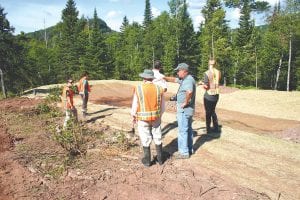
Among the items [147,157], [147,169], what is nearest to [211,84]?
[147,157]

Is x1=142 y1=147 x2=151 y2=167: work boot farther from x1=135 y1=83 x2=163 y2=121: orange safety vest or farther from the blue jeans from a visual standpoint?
the blue jeans

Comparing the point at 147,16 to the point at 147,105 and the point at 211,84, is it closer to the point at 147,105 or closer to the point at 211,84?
the point at 211,84

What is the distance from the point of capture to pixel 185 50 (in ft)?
166

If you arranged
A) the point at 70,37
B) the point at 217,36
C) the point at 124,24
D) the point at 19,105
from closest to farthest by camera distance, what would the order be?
the point at 19,105
the point at 217,36
the point at 70,37
the point at 124,24

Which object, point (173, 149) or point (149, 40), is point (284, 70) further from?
point (173, 149)

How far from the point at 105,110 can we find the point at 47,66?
51.9 m

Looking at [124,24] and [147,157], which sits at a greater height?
[124,24]

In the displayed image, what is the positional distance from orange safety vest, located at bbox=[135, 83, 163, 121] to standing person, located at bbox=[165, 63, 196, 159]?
0.79 meters

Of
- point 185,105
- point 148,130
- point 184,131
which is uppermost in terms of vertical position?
point 185,105

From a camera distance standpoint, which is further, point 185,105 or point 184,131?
point 184,131

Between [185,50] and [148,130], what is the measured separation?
43.5m

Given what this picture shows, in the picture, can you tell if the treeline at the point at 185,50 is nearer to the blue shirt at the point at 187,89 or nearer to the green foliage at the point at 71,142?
the green foliage at the point at 71,142

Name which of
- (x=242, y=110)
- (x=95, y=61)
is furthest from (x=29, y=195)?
(x=95, y=61)

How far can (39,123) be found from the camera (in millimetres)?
13469
